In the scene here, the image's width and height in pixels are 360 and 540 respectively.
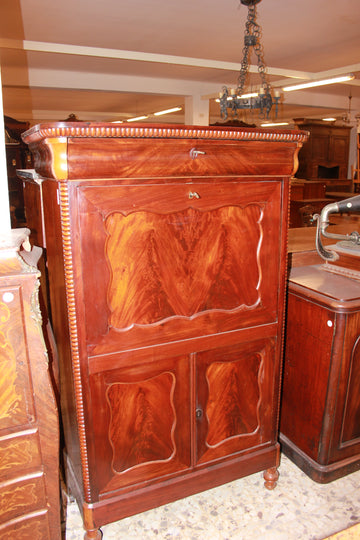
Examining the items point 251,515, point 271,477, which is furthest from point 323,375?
point 251,515

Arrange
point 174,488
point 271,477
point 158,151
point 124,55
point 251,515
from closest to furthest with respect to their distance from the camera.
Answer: point 158,151
point 174,488
point 251,515
point 271,477
point 124,55

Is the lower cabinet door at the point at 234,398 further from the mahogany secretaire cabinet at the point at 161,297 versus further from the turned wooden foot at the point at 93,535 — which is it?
the turned wooden foot at the point at 93,535

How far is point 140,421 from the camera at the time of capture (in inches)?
59.3

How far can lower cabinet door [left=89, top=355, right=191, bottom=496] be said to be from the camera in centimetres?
144

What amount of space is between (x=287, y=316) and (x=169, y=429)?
2.65ft

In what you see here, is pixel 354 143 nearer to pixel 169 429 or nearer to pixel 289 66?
pixel 289 66

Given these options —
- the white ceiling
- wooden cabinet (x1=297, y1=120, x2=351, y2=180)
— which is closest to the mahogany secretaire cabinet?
the white ceiling

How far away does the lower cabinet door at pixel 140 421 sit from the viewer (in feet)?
4.72

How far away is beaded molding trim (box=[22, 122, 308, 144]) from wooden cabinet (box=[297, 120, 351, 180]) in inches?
474

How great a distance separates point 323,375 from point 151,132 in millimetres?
1281

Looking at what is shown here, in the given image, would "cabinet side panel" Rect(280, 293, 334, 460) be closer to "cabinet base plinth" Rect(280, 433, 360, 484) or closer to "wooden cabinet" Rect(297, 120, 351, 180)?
"cabinet base plinth" Rect(280, 433, 360, 484)

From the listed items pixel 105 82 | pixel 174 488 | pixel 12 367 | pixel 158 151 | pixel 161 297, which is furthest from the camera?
pixel 105 82

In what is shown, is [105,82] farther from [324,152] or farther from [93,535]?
[324,152]

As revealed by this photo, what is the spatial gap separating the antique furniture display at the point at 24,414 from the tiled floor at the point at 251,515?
44 centimetres
